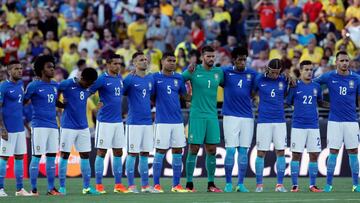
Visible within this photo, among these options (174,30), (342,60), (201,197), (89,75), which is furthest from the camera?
(174,30)

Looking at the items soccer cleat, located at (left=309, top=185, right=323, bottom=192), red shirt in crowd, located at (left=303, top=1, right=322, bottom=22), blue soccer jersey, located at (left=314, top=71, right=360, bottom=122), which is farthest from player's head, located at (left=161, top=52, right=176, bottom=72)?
red shirt in crowd, located at (left=303, top=1, right=322, bottom=22)

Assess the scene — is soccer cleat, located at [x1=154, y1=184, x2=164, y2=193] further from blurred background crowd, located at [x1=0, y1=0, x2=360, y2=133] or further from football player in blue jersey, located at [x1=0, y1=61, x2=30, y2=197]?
blurred background crowd, located at [x1=0, y1=0, x2=360, y2=133]

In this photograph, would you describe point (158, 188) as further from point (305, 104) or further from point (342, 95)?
point (342, 95)

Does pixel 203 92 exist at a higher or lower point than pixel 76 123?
higher

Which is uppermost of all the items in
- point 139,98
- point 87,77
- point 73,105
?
point 87,77

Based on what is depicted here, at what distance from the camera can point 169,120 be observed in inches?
1001

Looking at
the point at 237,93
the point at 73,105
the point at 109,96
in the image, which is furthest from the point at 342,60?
the point at 73,105

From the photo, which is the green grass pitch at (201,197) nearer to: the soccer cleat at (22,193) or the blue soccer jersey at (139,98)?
the soccer cleat at (22,193)

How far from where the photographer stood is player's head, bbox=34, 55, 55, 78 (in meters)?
24.8

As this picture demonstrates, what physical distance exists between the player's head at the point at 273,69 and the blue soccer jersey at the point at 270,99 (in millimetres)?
104

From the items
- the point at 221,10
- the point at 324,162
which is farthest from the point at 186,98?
the point at 221,10

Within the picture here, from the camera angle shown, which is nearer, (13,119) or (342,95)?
(13,119)

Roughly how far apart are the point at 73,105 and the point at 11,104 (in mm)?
1222

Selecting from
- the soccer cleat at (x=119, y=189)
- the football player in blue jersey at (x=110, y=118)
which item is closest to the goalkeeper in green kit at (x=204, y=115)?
the soccer cleat at (x=119, y=189)
